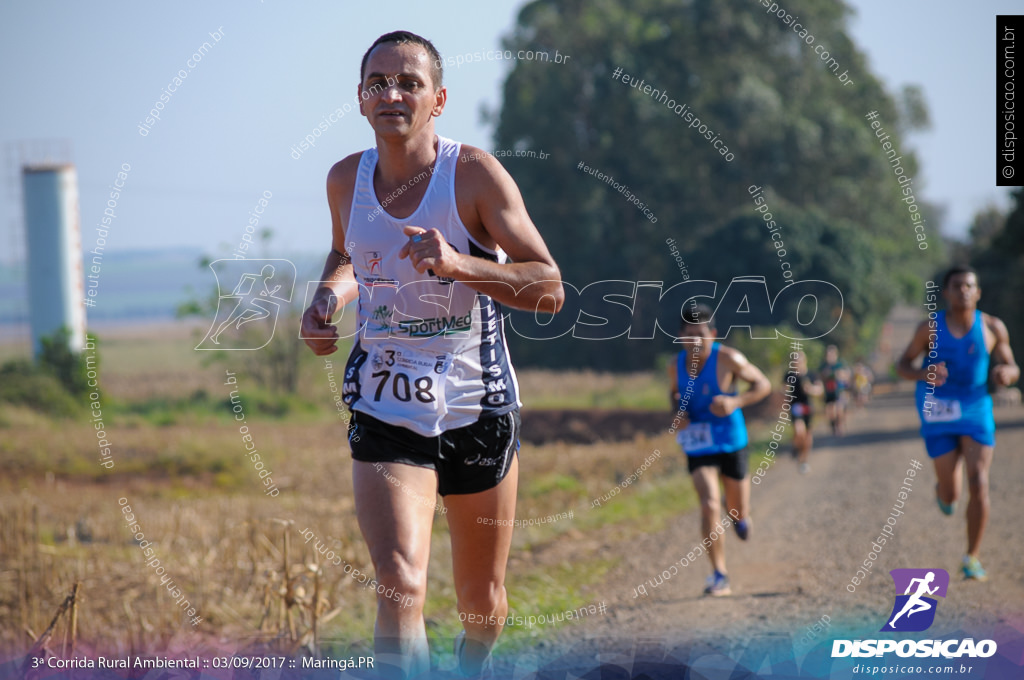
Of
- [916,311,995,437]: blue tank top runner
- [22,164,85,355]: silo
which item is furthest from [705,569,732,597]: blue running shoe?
[22,164,85,355]: silo

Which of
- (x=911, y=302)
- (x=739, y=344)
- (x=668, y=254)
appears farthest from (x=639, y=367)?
(x=911, y=302)

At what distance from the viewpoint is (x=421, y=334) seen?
3.00 meters

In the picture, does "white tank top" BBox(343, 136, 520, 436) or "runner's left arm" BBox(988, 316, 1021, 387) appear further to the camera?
"runner's left arm" BBox(988, 316, 1021, 387)

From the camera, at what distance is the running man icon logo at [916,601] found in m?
4.91

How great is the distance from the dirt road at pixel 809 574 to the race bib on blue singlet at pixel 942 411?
3.17 feet

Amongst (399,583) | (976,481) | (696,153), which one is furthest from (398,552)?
(696,153)

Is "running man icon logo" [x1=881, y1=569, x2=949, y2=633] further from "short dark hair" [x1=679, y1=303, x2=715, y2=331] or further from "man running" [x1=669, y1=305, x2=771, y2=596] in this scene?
"short dark hair" [x1=679, y1=303, x2=715, y2=331]

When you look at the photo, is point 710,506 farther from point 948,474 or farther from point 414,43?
point 414,43

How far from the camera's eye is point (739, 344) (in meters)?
21.9

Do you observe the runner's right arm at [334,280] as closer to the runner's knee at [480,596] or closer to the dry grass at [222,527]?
the runner's knee at [480,596]

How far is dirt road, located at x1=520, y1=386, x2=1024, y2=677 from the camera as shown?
203 inches

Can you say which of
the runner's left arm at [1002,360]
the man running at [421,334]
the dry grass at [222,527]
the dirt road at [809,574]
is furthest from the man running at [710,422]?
the man running at [421,334]

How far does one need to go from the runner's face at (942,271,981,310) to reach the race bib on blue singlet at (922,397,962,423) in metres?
0.55

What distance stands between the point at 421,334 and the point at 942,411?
13.0ft
